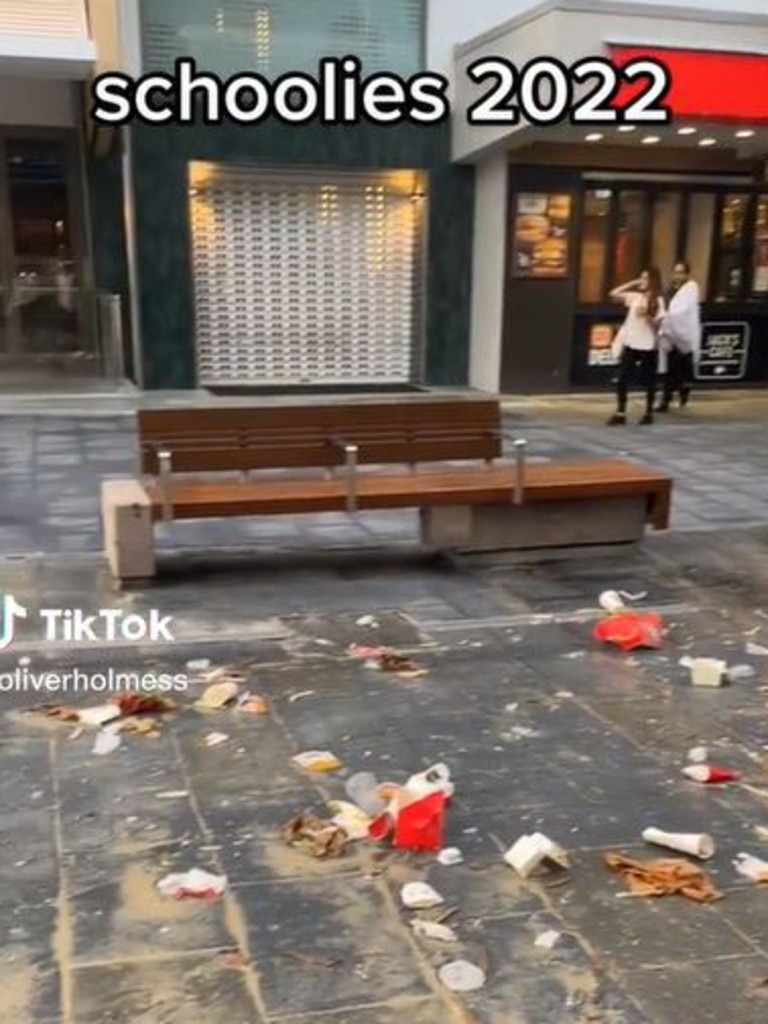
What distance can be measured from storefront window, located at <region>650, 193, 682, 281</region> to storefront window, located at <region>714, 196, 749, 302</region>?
66cm

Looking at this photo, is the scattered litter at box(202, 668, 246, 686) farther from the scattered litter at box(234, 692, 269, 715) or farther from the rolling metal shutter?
the rolling metal shutter

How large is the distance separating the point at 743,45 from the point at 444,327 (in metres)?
4.84

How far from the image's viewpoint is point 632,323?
11.5 metres

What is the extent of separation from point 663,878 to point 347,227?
476 inches

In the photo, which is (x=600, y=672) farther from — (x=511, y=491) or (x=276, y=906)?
(x=276, y=906)

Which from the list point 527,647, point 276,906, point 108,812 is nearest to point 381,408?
point 527,647

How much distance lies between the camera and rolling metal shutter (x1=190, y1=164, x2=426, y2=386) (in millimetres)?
13789

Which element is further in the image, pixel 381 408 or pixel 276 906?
pixel 381 408

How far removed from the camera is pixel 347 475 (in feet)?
20.8

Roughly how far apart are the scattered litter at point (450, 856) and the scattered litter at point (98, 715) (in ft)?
5.12

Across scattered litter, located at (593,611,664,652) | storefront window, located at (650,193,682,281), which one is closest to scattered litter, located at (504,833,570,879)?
scattered litter, located at (593,611,664,652)

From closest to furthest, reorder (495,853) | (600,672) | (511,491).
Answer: (495,853), (600,672), (511,491)

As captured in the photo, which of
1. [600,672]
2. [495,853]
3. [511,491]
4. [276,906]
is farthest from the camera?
[511,491]

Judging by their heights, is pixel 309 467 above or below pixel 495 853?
Result: above
